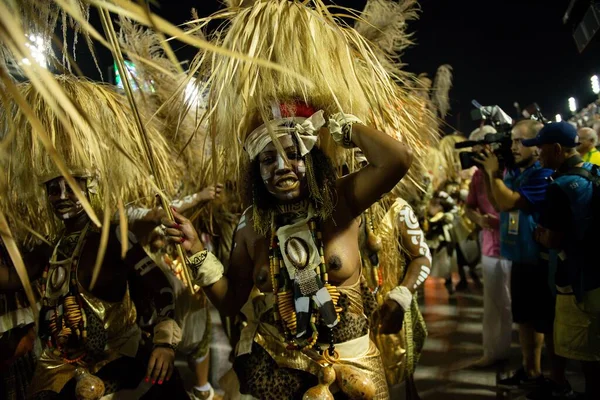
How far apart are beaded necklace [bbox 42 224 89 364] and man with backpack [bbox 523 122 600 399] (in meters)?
2.74

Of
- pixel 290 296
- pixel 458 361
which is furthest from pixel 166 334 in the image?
pixel 458 361

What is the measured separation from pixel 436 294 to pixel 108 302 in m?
5.99

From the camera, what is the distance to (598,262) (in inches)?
125

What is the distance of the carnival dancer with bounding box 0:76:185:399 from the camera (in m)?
2.38

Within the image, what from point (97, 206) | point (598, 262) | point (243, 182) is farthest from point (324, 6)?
point (598, 262)

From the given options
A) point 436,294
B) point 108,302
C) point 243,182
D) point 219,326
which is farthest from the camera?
point 436,294

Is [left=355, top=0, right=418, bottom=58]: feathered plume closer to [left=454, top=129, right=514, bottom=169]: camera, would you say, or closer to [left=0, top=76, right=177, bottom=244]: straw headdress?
[left=454, top=129, right=514, bottom=169]: camera

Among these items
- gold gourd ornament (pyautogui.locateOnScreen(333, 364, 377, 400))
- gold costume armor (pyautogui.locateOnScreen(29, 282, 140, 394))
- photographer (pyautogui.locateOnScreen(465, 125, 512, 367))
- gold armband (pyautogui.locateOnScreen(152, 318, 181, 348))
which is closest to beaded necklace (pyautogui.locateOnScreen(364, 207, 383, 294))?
gold gourd ornament (pyautogui.locateOnScreen(333, 364, 377, 400))

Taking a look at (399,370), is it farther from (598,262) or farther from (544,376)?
(544,376)

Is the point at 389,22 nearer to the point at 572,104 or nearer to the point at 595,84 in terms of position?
the point at 595,84

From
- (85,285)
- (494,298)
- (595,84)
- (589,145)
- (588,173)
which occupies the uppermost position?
(595,84)

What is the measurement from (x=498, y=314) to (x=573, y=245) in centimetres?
160

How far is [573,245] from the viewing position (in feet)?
10.7

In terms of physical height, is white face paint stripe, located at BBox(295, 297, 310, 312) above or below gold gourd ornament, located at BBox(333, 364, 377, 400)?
above
